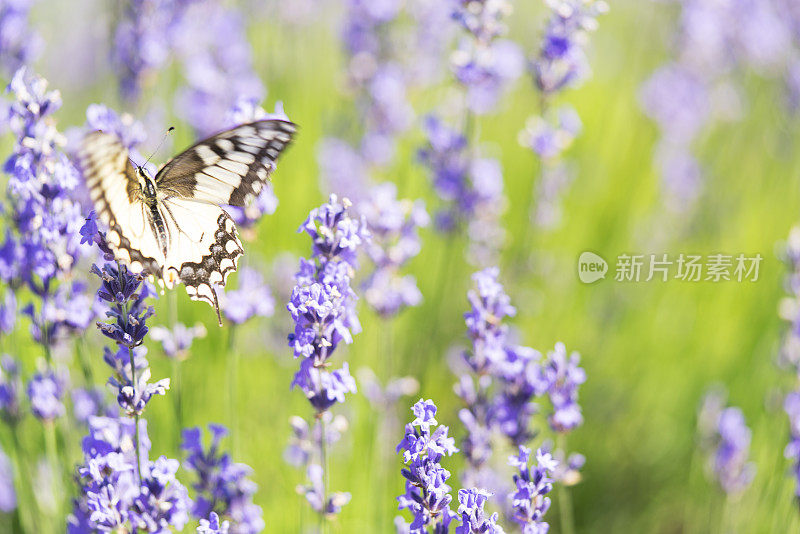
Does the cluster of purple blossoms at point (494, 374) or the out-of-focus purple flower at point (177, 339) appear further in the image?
the out-of-focus purple flower at point (177, 339)

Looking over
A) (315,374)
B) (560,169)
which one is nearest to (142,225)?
(315,374)

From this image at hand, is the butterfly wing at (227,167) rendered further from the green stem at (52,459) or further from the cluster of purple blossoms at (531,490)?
the cluster of purple blossoms at (531,490)

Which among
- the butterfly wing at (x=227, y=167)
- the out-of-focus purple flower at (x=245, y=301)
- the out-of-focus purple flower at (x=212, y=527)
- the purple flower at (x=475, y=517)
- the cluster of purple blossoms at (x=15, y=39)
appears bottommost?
the out-of-focus purple flower at (x=212, y=527)

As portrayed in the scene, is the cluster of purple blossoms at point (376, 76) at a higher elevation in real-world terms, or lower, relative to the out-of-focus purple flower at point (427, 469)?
higher

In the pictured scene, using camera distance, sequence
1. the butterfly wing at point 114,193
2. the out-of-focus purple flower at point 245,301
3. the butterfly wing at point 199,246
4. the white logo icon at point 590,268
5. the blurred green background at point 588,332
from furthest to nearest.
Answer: the white logo icon at point 590,268 → the blurred green background at point 588,332 → the out-of-focus purple flower at point 245,301 → the butterfly wing at point 199,246 → the butterfly wing at point 114,193

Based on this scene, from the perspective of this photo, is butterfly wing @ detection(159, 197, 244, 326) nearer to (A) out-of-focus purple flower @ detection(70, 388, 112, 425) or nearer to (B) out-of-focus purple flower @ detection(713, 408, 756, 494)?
(A) out-of-focus purple flower @ detection(70, 388, 112, 425)

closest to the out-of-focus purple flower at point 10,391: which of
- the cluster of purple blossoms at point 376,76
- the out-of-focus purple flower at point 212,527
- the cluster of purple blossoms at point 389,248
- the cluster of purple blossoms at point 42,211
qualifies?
the cluster of purple blossoms at point 42,211

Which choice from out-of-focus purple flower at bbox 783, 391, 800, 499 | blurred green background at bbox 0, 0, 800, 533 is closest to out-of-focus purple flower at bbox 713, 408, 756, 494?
blurred green background at bbox 0, 0, 800, 533

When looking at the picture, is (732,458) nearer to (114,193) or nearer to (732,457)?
(732,457)
